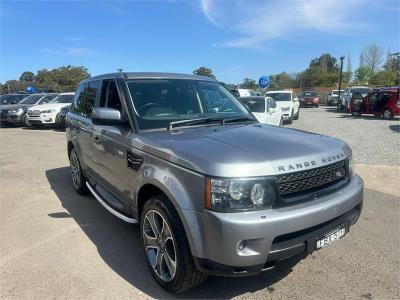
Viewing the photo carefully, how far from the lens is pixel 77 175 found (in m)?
6.24

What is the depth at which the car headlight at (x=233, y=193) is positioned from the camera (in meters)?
2.66

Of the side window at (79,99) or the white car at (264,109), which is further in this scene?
the white car at (264,109)

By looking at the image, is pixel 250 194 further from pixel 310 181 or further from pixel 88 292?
pixel 88 292

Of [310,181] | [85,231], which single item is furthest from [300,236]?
[85,231]

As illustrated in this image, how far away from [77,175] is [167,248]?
11.5 feet

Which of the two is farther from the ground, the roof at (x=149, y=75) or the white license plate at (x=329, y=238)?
the roof at (x=149, y=75)

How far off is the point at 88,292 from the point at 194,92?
2473 mm

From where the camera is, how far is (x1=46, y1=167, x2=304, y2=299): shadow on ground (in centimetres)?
332

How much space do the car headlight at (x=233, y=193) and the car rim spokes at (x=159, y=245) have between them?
0.60m

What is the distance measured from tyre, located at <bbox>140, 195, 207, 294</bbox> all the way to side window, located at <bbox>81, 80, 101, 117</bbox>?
2.35 meters

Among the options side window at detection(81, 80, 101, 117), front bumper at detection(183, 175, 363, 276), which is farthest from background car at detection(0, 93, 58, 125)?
front bumper at detection(183, 175, 363, 276)

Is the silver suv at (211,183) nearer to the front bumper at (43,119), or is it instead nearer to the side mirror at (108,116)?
the side mirror at (108,116)

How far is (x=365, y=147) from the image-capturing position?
10.5 m

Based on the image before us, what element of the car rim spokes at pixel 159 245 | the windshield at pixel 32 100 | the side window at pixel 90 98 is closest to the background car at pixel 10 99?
the windshield at pixel 32 100
